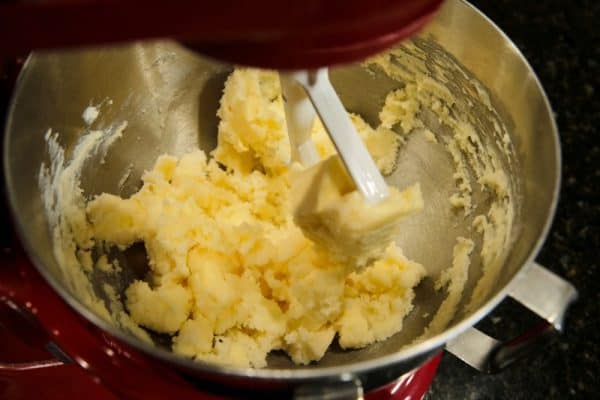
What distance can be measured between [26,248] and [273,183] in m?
0.42

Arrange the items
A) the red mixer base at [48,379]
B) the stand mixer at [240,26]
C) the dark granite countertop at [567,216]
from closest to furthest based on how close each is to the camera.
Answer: the stand mixer at [240,26], the red mixer base at [48,379], the dark granite countertop at [567,216]

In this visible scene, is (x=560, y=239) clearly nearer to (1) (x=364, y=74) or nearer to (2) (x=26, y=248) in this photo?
(1) (x=364, y=74)

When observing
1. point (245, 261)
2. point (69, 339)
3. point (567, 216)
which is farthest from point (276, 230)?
point (567, 216)

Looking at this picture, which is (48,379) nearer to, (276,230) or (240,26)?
(276,230)

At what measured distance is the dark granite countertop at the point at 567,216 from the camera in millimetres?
971

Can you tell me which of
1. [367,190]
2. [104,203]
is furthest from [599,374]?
[104,203]

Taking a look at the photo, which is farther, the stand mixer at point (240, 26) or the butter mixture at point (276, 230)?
the butter mixture at point (276, 230)

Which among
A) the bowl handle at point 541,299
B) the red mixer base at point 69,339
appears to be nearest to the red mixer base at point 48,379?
the red mixer base at point 69,339

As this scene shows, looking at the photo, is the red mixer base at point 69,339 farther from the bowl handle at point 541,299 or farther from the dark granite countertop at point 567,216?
the dark granite countertop at point 567,216

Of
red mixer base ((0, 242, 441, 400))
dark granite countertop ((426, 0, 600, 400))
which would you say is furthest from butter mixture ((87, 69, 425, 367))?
dark granite countertop ((426, 0, 600, 400))

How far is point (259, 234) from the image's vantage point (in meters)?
0.88

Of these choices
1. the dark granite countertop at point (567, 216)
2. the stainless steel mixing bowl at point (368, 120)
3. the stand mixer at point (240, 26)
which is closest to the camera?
the stand mixer at point (240, 26)

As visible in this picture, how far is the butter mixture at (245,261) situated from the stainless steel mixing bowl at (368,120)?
0.04 metres

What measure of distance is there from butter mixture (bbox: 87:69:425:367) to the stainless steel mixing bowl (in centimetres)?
4
